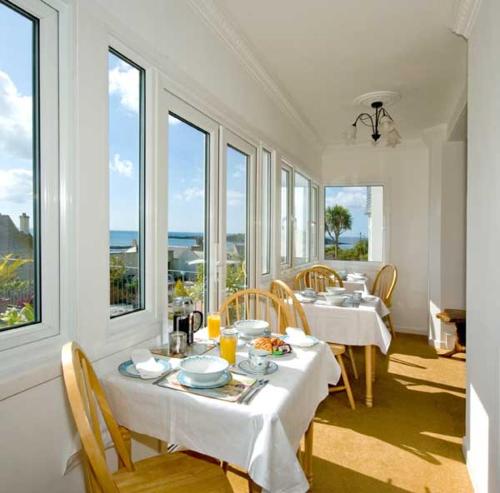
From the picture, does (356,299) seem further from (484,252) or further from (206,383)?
(206,383)

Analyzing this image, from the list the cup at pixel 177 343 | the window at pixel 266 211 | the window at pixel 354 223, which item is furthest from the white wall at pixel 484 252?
the window at pixel 354 223

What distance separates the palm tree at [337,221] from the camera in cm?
564

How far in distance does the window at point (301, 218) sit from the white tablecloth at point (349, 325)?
5.13ft

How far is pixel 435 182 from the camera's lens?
14.7 ft

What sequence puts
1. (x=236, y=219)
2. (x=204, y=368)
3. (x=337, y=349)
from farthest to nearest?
1. (x=236, y=219)
2. (x=337, y=349)
3. (x=204, y=368)

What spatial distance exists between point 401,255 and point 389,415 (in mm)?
3023

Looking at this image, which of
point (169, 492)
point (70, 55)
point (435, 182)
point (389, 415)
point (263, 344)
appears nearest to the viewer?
point (169, 492)

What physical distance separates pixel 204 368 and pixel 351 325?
5.63 ft

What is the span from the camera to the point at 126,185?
1767 mm

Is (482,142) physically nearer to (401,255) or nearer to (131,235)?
(131,235)

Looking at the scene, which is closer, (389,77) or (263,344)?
(263,344)

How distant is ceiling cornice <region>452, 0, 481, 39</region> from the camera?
1.98 meters

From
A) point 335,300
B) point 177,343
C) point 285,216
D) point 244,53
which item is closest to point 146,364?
point 177,343

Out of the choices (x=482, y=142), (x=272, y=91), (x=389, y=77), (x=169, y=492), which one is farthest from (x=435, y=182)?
(x=169, y=492)
